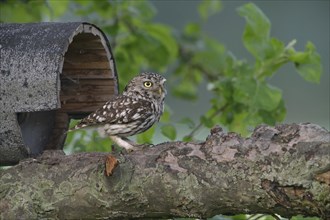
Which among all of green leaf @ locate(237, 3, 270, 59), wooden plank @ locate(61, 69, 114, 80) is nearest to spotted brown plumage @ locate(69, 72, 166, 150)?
wooden plank @ locate(61, 69, 114, 80)

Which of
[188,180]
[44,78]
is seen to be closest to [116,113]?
[44,78]

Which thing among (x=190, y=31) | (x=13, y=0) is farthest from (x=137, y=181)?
(x=190, y=31)

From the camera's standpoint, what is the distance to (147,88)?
428cm

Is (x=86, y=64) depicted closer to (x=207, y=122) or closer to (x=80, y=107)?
(x=80, y=107)

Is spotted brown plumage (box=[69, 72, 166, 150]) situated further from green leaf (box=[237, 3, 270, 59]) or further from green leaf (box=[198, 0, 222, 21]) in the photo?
green leaf (box=[198, 0, 222, 21])

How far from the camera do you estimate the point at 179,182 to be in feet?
10.7

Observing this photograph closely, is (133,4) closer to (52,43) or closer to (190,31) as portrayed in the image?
(190,31)

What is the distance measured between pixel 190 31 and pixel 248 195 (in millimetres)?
3656

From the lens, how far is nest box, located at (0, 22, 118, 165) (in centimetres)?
360

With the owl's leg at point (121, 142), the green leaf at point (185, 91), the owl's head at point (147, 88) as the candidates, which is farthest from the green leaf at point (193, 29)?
the owl's leg at point (121, 142)

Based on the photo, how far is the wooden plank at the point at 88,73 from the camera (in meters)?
4.12

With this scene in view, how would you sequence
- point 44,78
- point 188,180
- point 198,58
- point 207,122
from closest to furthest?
point 188,180
point 44,78
point 207,122
point 198,58

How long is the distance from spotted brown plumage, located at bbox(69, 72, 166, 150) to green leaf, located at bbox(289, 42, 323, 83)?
729 millimetres

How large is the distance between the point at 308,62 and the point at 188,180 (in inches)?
57.1
